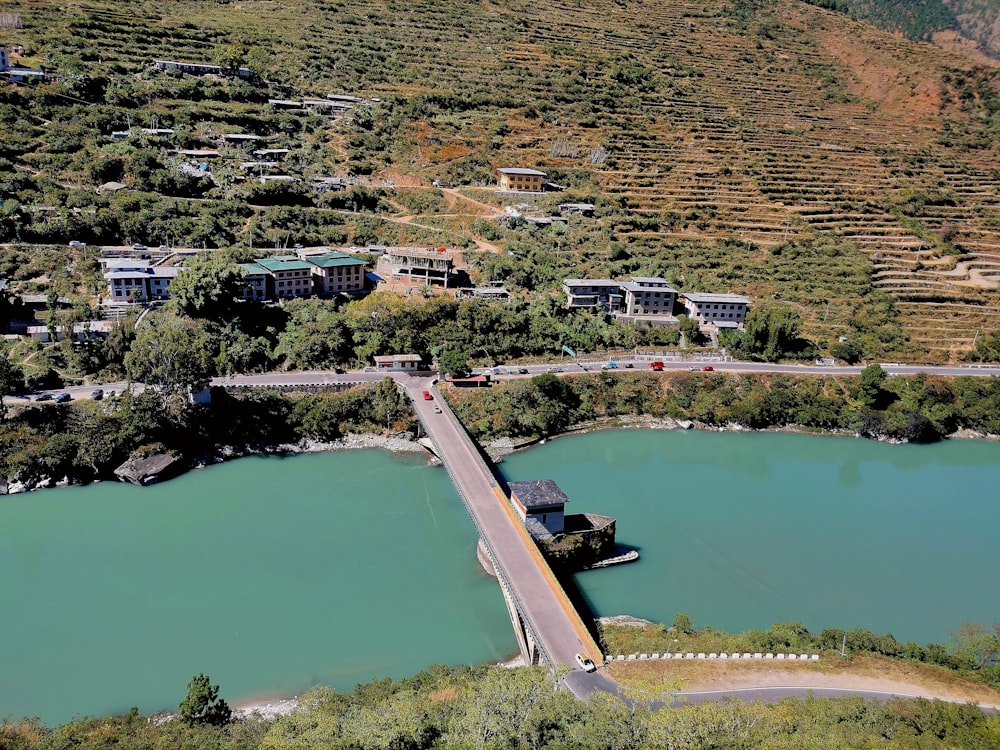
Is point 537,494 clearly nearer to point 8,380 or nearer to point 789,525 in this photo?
point 789,525

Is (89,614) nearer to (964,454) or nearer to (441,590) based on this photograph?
(441,590)

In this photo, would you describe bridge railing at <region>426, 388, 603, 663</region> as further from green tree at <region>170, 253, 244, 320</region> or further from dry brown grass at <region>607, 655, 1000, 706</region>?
green tree at <region>170, 253, 244, 320</region>

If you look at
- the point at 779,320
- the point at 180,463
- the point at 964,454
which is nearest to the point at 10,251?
the point at 180,463

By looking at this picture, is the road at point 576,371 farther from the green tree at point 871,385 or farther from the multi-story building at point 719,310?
the multi-story building at point 719,310

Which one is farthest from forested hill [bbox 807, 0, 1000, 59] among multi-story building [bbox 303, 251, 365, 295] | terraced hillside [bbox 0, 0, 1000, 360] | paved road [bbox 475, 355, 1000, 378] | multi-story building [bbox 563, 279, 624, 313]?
multi-story building [bbox 303, 251, 365, 295]

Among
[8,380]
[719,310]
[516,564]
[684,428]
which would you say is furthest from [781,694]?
[8,380]
